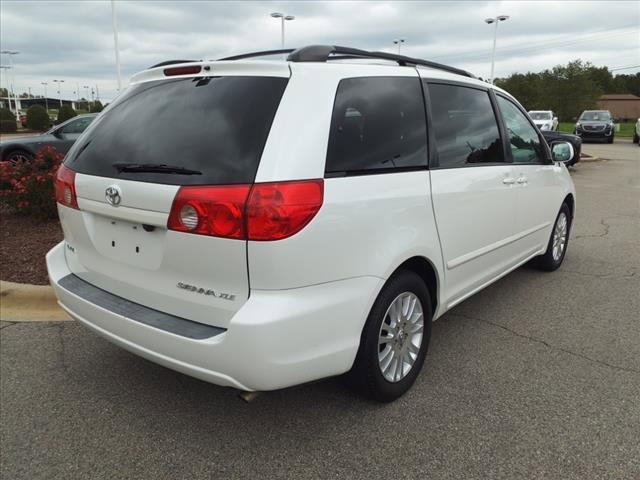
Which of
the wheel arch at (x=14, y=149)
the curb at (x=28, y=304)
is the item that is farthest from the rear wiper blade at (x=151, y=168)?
the wheel arch at (x=14, y=149)

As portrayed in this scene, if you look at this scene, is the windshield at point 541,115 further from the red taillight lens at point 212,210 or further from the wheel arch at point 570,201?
the red taillight lens at point 212,210

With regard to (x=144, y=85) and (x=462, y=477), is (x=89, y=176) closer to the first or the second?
(x=144, y=85)

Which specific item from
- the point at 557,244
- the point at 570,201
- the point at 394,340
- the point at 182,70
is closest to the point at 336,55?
the point at 182,70

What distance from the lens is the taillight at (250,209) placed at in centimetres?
210

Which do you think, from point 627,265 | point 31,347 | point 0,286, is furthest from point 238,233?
point 627,265

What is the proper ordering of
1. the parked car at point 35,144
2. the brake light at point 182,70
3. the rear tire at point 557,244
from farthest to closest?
1. the parked car at point 35,144
2. the rear tire at point 557,244
3. the brake light at point 182,70

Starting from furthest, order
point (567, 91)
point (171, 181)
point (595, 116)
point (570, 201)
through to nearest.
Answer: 1. point (567, 91)
2. point (595, 116)
3. point (570, 201)
4. point (171, 181)

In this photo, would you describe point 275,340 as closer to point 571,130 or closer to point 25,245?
point 25,245

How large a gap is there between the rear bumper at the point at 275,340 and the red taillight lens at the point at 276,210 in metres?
0.25

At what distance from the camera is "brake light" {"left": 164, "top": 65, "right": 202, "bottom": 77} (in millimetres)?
2557

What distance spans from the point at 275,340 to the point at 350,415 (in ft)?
2.92

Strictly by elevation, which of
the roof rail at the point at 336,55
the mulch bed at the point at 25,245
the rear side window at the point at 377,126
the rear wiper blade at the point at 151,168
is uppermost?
the roof rail at the point at 336,55

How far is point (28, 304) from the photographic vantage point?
4.26 metres

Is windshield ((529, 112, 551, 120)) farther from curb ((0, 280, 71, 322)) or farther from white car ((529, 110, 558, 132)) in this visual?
curb ((0, 280, 71, 322))
